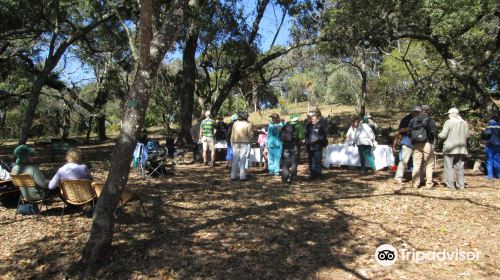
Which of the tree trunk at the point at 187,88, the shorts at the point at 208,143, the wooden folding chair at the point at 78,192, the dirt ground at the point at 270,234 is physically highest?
the tree trunk at the point at 187,88

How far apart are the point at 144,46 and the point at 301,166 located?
27.3ft

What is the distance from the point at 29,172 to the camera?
22.2 feet

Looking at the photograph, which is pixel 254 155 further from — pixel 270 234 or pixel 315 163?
pixel 270 234

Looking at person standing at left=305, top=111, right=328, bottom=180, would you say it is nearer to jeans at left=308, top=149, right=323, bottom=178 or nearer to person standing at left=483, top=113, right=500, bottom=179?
jeans at left=308, top=149, right=323, bottom=178

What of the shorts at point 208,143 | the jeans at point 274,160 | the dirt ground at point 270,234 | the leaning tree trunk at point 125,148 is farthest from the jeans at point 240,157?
the leaning tree trunk at point 125,148

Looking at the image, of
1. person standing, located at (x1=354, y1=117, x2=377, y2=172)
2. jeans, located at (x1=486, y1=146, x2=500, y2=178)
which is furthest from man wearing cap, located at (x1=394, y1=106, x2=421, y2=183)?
jeans, located at (x1=486, y1=146, x2=500, y2=178)

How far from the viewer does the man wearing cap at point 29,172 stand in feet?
21.7

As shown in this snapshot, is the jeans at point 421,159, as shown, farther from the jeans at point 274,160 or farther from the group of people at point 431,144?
the jeans at point 274,160

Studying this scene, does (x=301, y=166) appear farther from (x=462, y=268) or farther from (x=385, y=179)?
(x=462, y=268)

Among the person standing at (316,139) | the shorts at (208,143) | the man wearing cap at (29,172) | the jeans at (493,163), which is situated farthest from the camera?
the shorts at (208,143)

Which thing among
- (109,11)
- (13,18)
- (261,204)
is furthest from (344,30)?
(13,18)

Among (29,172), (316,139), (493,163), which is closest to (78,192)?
(29,172)

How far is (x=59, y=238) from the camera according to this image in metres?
Answer: 5.87

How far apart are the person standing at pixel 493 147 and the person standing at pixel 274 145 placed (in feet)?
16.1
